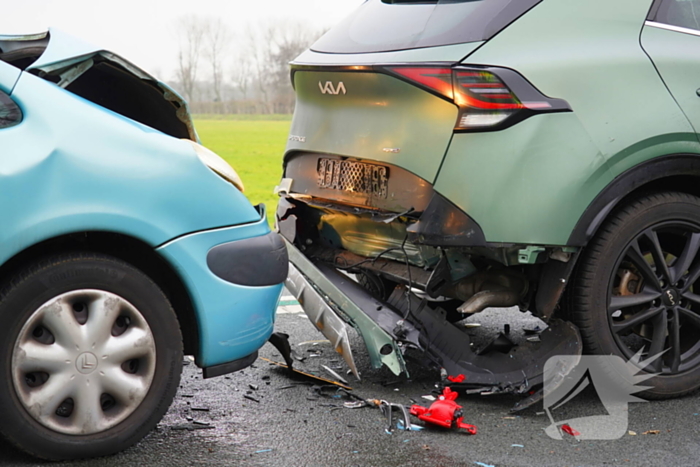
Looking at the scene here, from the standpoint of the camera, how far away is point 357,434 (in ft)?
11.1

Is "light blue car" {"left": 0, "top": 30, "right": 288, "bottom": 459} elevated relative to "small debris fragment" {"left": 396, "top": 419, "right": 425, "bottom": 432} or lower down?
elevated

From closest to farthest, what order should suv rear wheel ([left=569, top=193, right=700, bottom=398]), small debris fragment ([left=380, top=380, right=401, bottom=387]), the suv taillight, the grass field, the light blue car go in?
1. the light blue car
2. the suv taillight
3. suv rear wheel ([left=569, top=193, right=700, bottom=398])
4. small debris fragment ([left=380, top=380, right=401, bottom=387])
5. the grass field

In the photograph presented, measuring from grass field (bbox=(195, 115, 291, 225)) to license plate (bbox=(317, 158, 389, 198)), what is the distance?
16.7 ft

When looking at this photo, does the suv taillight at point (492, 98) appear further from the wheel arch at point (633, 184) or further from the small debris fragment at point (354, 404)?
the small debris fragment at point (354, 404)

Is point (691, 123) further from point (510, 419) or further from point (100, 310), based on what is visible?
point (100, 310)

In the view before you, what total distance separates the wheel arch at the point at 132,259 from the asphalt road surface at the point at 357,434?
1.40 feet

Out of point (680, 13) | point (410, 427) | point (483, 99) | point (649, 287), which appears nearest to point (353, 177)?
point (483, 99)

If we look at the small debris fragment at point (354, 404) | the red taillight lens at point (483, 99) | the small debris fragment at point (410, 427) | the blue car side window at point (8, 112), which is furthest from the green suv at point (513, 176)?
the blue car side window at point (8, 112)

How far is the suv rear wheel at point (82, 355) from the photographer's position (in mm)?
2844

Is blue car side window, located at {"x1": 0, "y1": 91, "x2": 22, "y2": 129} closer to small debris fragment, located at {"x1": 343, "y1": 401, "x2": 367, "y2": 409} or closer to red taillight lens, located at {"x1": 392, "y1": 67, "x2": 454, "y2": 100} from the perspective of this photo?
red taillight lens, located at {"x1": 392, "y1": 67, "x2": 454, "y2": 100}

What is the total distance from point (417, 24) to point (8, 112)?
6.09 feet

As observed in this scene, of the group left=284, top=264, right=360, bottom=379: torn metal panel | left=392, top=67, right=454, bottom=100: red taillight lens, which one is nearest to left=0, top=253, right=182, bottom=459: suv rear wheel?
left=284, top=264, right=360, bottom=379: torn metal panel

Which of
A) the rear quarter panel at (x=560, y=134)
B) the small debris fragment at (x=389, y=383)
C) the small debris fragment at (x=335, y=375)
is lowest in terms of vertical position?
the small debris fragment at (x=335, y=375)

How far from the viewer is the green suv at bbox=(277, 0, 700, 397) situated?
11.3ft
